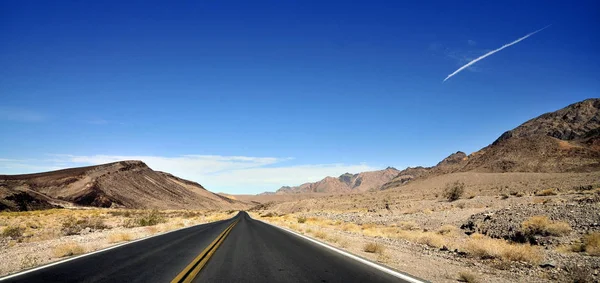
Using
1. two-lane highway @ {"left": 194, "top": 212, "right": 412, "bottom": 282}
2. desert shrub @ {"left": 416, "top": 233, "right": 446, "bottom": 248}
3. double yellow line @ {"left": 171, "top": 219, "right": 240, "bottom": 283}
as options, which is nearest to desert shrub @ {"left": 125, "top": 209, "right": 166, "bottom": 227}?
double yellow line @ {"left": 171, "top": 219, "right": 240, "bottom": 283}

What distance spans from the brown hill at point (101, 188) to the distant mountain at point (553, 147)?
301 feet

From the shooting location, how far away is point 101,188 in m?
102

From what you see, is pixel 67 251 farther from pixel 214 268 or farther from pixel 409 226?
pixel 409 226

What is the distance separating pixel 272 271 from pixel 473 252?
24.1 feet

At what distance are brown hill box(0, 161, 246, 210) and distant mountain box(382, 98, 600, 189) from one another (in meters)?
91.8

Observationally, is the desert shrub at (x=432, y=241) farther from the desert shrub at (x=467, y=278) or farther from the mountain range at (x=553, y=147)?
the mountain range at (x=553, y=147)

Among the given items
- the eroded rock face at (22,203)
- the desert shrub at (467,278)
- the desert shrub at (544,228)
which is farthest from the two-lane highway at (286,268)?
the eroded rock face at (22,203)

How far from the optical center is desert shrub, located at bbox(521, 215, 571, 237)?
15633mm

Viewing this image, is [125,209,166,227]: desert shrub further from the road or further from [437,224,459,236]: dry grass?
[437,224,459,236]: dry grass

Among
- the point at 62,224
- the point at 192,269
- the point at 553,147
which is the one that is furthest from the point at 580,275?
the point at 553,147

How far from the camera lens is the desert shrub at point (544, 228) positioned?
1563cm

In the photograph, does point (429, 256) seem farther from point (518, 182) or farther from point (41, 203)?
point (41, 203)

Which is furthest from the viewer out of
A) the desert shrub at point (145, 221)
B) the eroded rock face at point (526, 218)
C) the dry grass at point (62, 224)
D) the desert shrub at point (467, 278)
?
the desert shrub at point (145, 221)

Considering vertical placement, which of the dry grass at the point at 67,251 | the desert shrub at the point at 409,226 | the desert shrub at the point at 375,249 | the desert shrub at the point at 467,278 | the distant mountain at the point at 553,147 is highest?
the distant mountain at the point at 553,147
